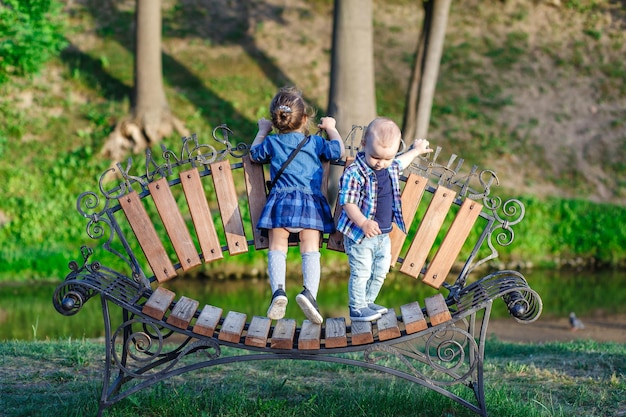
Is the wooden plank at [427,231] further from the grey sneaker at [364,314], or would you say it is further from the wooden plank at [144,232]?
the wooden plank at [144,232]

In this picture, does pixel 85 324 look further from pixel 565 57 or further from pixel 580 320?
pixel 565 57

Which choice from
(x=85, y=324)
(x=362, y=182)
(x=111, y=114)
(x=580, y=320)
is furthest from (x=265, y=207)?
(x=111, y=114)

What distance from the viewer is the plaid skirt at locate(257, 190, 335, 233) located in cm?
471

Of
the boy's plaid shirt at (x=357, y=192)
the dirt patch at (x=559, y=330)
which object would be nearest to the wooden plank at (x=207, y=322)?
the boy's plaid shirt at (x=357, y=192)

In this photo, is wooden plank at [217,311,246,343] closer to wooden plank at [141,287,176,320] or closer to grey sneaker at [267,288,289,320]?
Answer: grey sneaker at [267,288,289,320]

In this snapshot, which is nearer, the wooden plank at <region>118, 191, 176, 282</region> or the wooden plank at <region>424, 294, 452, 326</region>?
the wooden plank at <region>424, 294, 452, 326</region>

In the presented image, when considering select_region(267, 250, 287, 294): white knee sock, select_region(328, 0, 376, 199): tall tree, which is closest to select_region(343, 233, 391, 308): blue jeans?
select_region(267, 250, 287, 294): white knee sock

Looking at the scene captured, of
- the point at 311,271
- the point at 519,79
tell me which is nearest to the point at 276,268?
the point at 311,271

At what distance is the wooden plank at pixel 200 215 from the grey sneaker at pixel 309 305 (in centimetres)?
68

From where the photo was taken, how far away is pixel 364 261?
470 cm

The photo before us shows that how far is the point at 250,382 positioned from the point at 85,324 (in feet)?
13.2

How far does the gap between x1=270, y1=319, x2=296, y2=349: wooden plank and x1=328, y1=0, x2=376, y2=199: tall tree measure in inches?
306

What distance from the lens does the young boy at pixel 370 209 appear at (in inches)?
179

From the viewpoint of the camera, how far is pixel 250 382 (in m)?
5.34
